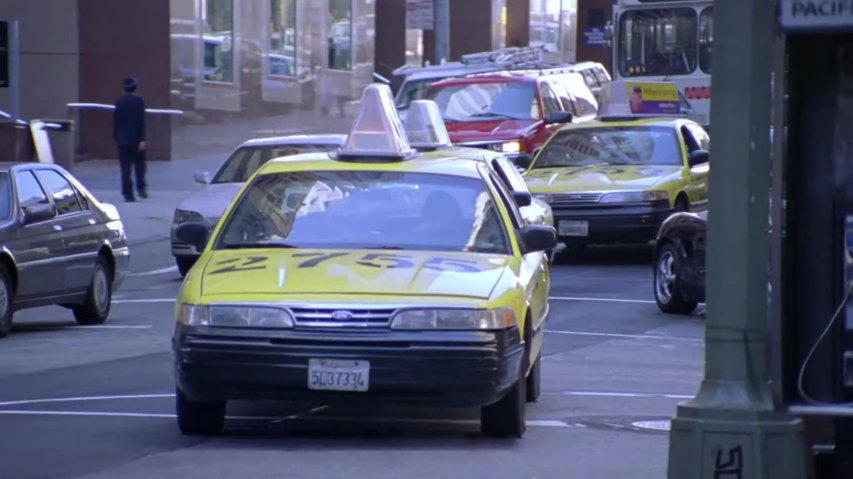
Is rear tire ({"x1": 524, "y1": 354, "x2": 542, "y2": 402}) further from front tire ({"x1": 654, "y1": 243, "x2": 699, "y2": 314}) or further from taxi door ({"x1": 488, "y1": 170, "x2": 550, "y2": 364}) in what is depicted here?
front tire ({"x1": 654, "y1": 243, "x2": 699, "y2": 314})

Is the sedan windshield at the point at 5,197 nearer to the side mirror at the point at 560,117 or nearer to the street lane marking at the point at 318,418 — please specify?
the street lane marking at the point at 318,418

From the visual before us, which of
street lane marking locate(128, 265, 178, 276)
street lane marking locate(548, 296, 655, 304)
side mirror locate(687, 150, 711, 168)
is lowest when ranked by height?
street lane marking locate(128, 265, 178, 276)

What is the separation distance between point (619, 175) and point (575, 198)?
2.59ft

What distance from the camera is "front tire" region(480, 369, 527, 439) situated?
9.62 meters

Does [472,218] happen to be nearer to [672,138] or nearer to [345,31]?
[672,138]

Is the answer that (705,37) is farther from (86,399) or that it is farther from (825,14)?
(825,14)

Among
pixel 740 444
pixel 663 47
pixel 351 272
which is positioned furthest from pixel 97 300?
pixel 663 47

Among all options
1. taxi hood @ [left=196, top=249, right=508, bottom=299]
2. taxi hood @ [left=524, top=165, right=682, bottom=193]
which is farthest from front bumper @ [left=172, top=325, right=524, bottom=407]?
taxi hood @ [left=524, top=165, right=682, bottom=193]

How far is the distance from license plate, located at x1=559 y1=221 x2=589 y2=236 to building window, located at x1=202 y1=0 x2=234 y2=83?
1519cm

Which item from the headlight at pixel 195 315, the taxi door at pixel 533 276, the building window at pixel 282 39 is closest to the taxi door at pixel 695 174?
the taxi door at pixel 533 276

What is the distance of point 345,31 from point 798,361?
3455 centimetres

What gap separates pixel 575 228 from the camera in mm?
20391

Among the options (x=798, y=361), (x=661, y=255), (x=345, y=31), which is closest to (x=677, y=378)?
(x=661, y=255)

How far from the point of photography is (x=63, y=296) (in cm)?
1599
